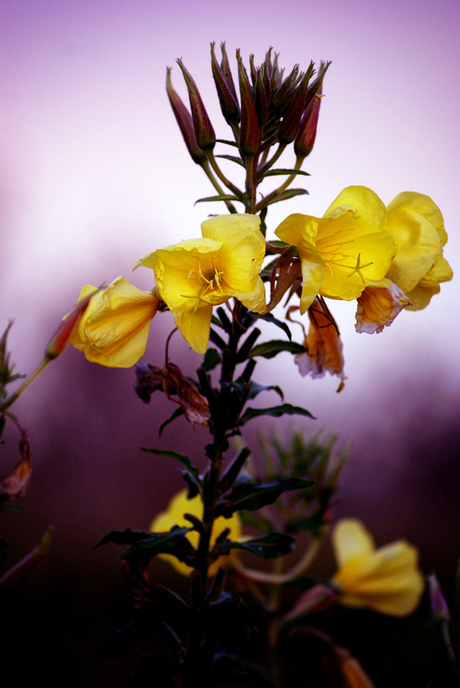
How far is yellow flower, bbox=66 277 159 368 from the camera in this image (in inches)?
26.1

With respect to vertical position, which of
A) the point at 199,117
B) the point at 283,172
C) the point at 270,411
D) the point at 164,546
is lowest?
the point at 164,546

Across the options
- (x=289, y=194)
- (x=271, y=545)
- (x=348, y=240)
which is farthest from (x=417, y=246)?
(x=271, y=545)

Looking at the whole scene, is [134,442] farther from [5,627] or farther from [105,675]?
[5,627]

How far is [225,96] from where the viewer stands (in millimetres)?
779

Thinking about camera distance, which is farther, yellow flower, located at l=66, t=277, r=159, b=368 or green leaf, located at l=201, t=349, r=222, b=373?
green leaf, located at l=201, t=349, r=222, b=373

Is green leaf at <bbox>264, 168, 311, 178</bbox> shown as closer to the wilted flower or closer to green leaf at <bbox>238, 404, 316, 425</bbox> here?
the wilted flower

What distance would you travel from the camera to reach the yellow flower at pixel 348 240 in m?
0.64

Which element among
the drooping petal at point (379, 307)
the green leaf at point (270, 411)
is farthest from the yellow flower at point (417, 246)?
the green leaf at point (270, 411)

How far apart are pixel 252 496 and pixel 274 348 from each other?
0.87ft

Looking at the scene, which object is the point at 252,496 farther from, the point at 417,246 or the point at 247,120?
the point at 247,120

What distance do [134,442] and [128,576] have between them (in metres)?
1.98

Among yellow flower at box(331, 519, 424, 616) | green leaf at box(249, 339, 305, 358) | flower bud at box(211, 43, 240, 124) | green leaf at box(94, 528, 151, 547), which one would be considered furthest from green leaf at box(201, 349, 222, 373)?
yellow flower at box(331, 519, 424, 616)

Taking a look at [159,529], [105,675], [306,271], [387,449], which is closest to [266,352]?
[306,271]

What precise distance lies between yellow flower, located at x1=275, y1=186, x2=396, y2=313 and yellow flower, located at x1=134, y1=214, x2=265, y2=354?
0.07 m
